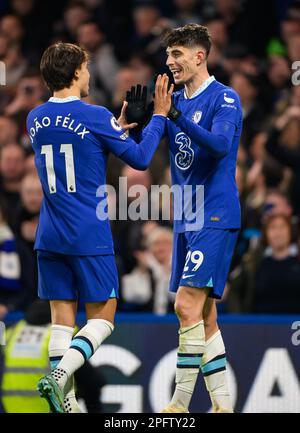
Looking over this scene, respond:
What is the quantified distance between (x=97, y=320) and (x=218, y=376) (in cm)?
87

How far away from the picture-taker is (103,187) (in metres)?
6.99

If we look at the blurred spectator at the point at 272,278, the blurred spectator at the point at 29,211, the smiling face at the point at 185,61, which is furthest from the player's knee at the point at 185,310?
the blurred spectator at the point at 29,211

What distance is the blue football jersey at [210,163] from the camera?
7.13 metres

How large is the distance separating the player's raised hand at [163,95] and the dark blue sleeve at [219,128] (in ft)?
0.39

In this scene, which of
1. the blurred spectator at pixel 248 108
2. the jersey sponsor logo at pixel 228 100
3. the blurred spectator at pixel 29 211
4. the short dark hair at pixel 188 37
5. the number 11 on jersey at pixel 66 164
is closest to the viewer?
the number 11 on jersey at pixel 66 164

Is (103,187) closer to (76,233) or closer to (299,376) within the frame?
(76,233)

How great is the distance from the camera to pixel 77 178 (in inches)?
271

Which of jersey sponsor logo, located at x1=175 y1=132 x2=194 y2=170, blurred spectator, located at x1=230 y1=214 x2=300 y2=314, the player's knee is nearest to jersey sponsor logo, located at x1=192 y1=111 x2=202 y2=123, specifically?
jersey sponsor logo, located at x1=175 y1=132 x2=194 y2=170

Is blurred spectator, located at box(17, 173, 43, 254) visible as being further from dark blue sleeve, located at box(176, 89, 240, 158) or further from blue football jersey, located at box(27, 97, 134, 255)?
dark blue sleeve, located at box(176, 89, 240, 158)

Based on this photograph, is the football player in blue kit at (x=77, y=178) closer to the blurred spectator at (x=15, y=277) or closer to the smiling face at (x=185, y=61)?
the smiling face at (x=185, y=61)

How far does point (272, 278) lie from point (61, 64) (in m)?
3.41

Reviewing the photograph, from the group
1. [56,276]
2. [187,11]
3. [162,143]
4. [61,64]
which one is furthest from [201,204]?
[187,11]

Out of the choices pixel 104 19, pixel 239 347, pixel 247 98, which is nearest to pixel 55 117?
pixel 239 347

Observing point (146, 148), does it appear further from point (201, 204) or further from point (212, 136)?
point (201, 204)
